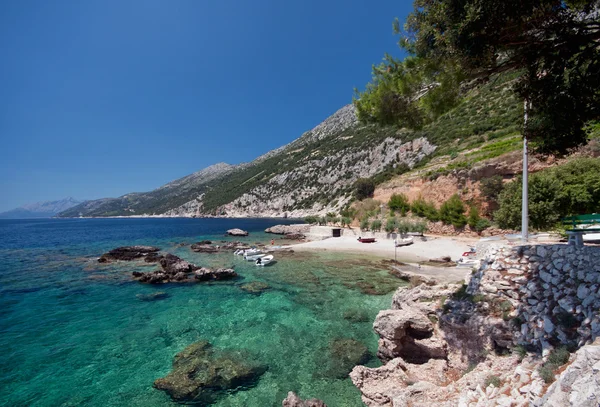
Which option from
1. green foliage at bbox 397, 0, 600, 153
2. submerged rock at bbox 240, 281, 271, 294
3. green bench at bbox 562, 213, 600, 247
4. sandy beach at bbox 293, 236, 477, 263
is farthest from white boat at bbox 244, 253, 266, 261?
green foliage at bbox 397, 0, 600, 153

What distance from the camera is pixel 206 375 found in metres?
8.40

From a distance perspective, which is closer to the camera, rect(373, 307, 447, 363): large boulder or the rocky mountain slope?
rect(373, 307, 447, 363): large boulder

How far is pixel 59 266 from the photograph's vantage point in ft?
90.3

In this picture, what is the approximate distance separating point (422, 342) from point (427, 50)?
29.0 feet

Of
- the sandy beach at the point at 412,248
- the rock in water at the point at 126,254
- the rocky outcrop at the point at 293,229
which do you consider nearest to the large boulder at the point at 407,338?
the sandy beach at the point at 412,248

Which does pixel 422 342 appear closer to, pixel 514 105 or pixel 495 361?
pixel 495 361

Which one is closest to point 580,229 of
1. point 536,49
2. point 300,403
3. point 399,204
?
point 536,49

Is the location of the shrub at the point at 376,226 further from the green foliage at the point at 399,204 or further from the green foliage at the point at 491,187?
the green foliage at the point at 491,187

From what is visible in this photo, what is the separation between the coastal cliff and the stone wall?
0.07 ft

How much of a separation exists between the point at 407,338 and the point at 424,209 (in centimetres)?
3050

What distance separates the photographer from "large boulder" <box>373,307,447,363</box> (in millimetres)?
8414

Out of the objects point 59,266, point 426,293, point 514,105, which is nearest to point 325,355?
point 426,293

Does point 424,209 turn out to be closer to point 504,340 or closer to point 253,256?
point 253,256

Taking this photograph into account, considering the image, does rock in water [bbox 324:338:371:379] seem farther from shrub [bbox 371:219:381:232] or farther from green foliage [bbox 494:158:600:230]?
shrub [bbox 371:219:381:232]
